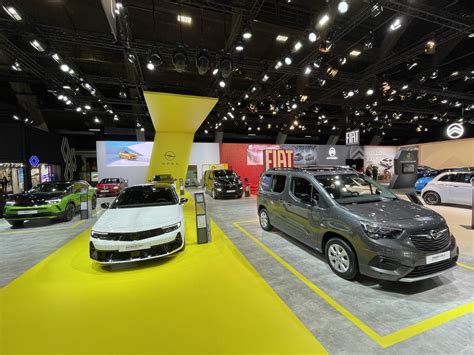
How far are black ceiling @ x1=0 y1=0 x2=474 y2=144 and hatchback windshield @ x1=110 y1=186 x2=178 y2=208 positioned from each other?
4.69 meters

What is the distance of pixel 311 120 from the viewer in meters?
20.2

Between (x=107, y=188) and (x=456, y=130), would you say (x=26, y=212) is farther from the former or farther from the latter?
(x=456, y=130)

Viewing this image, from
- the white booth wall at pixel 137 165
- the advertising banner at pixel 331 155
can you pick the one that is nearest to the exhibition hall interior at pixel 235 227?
the white booth wall at pixel 137 165

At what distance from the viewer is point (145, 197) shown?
443cm

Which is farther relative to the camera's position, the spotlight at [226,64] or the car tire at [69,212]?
the spotlight at [226,64]

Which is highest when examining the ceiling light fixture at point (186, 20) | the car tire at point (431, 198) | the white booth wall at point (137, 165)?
the ceiling light fixture at point (186, 20)

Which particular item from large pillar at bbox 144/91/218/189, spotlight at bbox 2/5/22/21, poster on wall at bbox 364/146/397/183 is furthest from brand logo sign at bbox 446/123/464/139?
spotlight at bbox 2/5/22/21

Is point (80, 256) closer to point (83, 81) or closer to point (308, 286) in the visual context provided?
point (308, 286)

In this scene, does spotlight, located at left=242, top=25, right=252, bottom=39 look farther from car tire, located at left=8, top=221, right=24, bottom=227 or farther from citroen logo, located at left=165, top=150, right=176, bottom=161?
citroen logo, located at left=165, top=150, right=176, bottom=161

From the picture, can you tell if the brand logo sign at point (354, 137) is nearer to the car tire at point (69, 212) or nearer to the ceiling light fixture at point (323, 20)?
the ceiling light fixture at point (323, 20)

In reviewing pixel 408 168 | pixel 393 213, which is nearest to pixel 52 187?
pixel 393 213

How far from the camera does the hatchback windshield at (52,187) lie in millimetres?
6782

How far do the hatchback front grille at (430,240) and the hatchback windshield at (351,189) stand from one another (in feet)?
2.74

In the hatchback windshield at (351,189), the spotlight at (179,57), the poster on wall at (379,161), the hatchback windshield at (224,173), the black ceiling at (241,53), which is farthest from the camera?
the poster on wall at (379,161)
